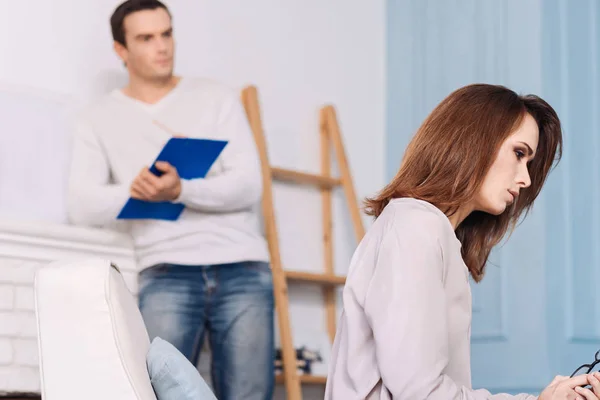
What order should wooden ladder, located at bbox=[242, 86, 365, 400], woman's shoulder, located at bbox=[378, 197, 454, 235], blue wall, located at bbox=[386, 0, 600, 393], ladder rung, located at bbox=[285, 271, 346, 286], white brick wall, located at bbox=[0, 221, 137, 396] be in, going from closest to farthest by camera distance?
woman's shoulder, located at bbox=[378, 197, 454, 235] < white brick wall, located at bbox=[0, 221, 137, 396] < blue wall, located at bbox=[386, 0, 600, 393] < wooden ladder, located at bbox=[242, 86, 365, 400] < ladder rung, located at bbox=[285, 271, 346, 286]

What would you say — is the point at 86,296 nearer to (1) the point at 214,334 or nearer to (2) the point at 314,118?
(1) the point at 214,334

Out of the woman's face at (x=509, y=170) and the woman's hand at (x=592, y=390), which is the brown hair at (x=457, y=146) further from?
the woman's hand at (x=592, y=390)

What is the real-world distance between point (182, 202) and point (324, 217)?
111cm

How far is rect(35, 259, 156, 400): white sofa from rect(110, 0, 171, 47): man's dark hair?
70.9 inches

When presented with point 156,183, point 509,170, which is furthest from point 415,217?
point 156,183

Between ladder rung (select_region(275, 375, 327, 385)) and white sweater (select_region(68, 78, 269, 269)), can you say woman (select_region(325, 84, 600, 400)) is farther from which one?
ladder rung (select_region(275, 375, 327, 385))

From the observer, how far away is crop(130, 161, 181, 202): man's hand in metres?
2.64

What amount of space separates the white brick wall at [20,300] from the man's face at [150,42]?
1.99ft

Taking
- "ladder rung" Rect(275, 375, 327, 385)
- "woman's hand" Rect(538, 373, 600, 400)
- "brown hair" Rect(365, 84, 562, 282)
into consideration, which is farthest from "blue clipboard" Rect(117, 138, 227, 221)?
"woman's hand" Rect(538, 373, 600, 400)

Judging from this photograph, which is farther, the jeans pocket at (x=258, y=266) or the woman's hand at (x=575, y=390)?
the jeans pocket at (x=258, y=266)

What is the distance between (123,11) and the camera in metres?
2.93

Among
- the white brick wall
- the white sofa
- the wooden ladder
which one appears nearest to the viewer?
the white sofa

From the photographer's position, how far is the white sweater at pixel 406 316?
1.23 m

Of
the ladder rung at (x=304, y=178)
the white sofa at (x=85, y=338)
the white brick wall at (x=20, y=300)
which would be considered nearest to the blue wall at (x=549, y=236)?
the ladder rung at (x=304, y=178)
